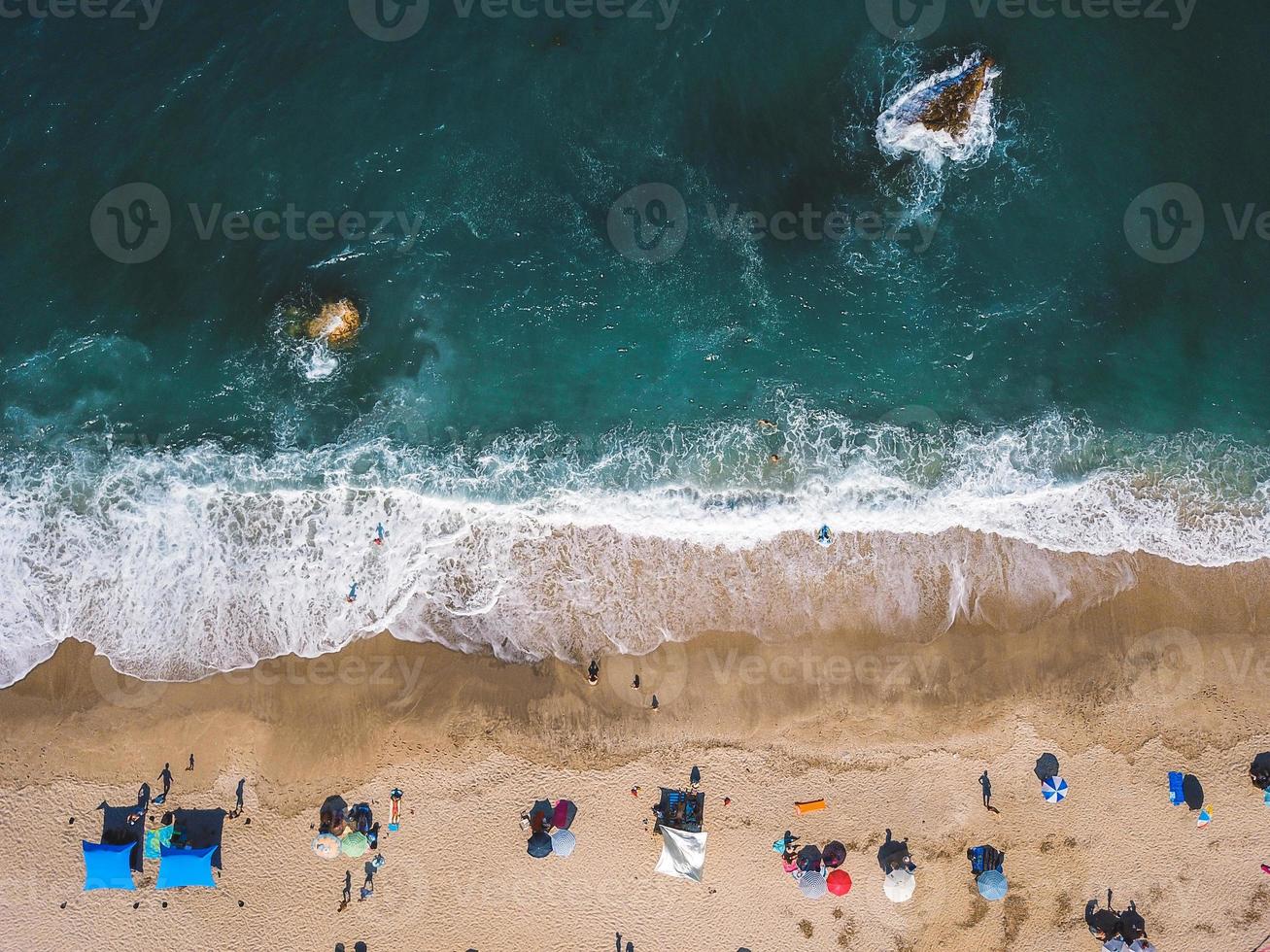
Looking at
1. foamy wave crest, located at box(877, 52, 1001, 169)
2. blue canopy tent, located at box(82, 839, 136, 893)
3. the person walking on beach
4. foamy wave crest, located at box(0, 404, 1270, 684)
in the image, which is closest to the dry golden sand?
the person walking on beach

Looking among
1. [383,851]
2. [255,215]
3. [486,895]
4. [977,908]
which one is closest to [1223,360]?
[977,908]

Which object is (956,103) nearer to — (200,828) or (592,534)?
(592,534)

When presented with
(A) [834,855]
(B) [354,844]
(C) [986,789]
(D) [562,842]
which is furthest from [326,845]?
(C) [986,789]

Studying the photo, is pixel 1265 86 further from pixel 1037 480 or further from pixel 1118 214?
pixel 1037 480

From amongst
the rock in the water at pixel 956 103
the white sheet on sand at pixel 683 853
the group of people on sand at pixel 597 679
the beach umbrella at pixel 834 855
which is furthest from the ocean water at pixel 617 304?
the beach umbrella at pixel 834 855

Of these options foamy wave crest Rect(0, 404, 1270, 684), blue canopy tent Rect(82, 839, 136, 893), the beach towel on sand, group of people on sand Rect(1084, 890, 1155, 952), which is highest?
foamy wave crest Rect(0, 404, 1270, 684)

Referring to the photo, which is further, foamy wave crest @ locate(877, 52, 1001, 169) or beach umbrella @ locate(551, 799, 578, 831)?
foamy wave crest @ locate(877, 52, 1001, 169)

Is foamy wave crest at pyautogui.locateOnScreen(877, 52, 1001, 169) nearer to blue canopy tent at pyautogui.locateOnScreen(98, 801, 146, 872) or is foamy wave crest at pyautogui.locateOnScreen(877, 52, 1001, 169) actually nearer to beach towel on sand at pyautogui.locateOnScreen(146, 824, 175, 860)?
beach towel on sand at pyautogui.locateOnScreen(146, 824, 175, 860)
